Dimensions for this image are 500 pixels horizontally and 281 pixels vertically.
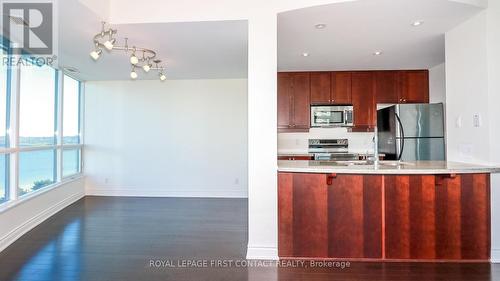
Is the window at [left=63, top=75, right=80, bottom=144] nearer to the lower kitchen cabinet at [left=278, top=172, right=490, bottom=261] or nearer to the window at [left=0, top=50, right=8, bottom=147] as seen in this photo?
the window at [left=0, top=50, right=8, bottom=147]

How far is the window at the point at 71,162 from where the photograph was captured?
473 cm

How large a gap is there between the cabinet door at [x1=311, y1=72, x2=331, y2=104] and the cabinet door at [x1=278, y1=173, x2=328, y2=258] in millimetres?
2480

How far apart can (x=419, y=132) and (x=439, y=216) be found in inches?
76.7

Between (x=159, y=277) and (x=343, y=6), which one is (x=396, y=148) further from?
(x=159, y=277)

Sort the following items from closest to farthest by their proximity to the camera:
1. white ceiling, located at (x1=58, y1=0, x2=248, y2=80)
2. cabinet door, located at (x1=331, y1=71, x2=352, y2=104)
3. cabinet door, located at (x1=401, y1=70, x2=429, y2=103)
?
1. white ceiling, located at (x1=58, y1=0, x2=248, y2=80)
2. cabinet door, located at (x1=401, y1=70, x2=429, y2=103)
3. cabinet door, located at (x1=331, y1=71, x2=352, y2=104)

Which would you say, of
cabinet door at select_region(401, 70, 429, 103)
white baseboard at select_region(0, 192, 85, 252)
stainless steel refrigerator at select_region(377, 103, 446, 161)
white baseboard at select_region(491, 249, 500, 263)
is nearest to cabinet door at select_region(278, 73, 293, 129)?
stainless steel refrigerator at select_region(377, 103, 446, 161)

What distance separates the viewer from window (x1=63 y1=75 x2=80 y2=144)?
4.75 metres

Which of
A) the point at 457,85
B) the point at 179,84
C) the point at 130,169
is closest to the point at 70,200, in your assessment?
the point at 130,169

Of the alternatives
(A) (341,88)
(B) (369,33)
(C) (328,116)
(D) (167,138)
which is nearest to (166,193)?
(D) (167,138)

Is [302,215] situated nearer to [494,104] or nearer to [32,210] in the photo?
[494,104]

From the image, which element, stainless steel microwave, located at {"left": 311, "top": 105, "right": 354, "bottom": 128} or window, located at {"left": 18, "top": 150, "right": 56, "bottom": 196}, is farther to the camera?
stainless steel microwave, located at {"left": 311, "top": 105, "right": 354, "bottom": 128}

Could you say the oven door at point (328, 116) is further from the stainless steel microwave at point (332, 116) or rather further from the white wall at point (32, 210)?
the white wall at point (32, 210)

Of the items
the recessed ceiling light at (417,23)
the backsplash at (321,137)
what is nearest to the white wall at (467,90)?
the recessed ceiling light at (417,23)

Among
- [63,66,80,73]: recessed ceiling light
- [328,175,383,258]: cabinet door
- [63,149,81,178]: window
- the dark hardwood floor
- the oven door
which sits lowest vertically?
the dark hardwood floor
